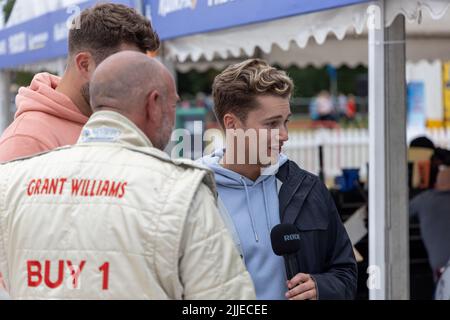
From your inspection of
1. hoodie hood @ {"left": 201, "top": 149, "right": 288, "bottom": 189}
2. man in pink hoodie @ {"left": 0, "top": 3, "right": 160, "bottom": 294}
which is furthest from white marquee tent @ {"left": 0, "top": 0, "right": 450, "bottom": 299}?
man in pink hoodie @ {"left": 0, "top": 3, "right": 160, "bottom": 294}

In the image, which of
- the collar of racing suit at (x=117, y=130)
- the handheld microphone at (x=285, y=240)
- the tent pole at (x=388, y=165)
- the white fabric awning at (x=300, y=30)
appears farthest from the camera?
the tent pole at (x=388, y=165)

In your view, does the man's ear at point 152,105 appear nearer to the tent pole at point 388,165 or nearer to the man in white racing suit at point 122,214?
the man in white racing suit at point 122,214

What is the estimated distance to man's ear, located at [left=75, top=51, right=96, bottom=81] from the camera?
2412 millimetres

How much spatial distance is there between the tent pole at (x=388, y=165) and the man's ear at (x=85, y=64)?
2.13 meters

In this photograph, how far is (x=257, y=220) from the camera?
244 centimetres

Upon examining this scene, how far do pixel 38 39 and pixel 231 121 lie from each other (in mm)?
5898

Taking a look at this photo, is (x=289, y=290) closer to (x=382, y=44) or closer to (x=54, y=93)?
(x=54, y=93)

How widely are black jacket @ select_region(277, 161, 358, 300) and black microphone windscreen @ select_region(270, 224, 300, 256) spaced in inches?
2.8

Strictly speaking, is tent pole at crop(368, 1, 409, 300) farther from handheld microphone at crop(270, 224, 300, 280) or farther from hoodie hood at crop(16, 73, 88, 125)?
hoodie hood at crop(16, 73, 88, 125)

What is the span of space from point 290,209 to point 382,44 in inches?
81.2

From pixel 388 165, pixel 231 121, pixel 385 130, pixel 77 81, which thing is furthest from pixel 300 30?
pixel 77 81

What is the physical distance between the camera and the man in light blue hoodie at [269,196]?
2367 millimetres

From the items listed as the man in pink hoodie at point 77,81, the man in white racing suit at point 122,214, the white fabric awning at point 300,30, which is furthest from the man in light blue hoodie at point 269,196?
the white fabric awning at point 300,30

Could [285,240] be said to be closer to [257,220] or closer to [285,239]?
[285,239]
